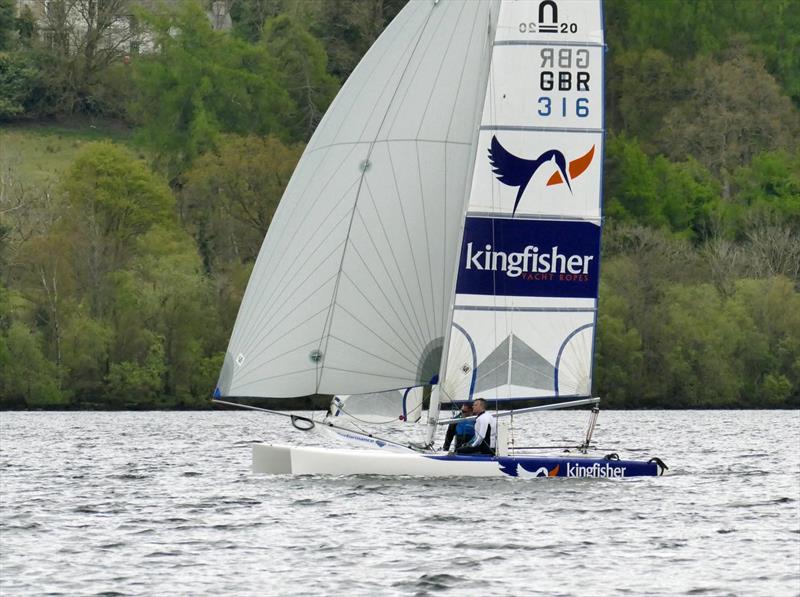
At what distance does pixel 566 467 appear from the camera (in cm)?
2716

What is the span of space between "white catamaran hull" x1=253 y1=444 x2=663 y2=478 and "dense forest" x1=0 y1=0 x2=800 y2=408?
39893 mm

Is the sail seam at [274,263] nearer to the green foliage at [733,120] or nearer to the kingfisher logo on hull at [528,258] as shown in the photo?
the kingfisher logo on hull at [528,258]

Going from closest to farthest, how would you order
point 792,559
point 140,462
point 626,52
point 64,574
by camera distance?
point 64,574
point 792,559
point 140,462
point 626,52

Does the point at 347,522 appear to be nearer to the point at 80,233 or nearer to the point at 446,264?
the point at 446,264

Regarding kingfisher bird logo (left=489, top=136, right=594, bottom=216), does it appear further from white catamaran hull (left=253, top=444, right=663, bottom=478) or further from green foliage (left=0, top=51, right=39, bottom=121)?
green foliage (left=0, top=51, right=39, bottom=121)

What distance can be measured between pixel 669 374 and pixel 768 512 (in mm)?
45114

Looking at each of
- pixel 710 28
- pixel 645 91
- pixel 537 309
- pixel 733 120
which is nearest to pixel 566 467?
pixel 537 309

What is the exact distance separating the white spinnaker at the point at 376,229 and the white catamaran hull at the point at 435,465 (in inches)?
42.6

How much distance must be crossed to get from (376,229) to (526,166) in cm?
233

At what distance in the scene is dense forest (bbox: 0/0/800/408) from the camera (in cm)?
6912

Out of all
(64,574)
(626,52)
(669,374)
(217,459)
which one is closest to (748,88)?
(626,52)

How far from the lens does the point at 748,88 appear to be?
96188 millimetres

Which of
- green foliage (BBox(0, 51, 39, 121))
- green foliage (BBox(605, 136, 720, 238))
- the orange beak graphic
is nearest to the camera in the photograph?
the orange beak graphic

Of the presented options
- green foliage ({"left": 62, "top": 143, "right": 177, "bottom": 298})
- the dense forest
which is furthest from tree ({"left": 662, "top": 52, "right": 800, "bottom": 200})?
green foliage ({"left": 62, "top": 143, "right": 177, "bottom": 298})
